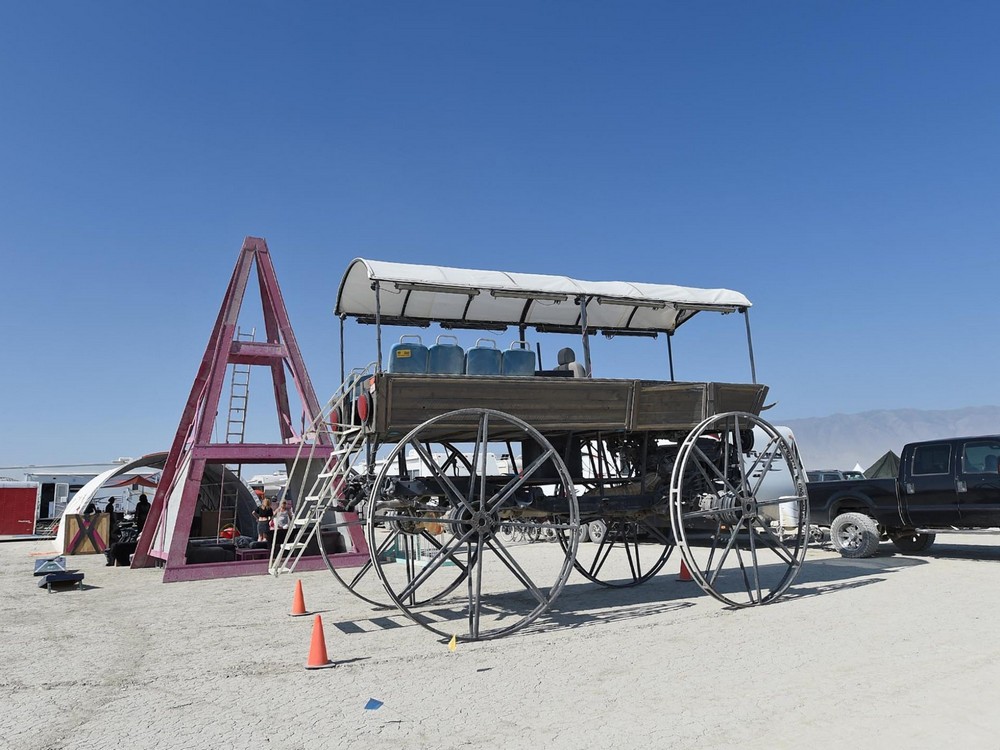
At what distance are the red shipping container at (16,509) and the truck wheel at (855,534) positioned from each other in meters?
36.7

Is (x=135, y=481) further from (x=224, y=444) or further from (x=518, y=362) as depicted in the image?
(x=518, y=362)

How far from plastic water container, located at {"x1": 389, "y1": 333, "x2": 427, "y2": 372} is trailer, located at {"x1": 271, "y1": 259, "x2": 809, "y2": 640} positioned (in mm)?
18

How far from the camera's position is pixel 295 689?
6.49 meters

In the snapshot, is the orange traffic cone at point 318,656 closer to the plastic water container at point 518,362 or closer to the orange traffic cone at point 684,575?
the plastic water container at point 518,362

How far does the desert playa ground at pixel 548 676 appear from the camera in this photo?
518 cm

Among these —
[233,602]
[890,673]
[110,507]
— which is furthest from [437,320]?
[110,507]

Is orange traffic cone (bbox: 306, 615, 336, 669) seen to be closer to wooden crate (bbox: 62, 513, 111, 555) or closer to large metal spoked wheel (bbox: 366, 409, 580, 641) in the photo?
large metal spoked wheel (bbox: 366, 409, 580, 641)

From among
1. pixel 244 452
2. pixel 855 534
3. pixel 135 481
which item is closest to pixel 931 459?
pixel 855 534

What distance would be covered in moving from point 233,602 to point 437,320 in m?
5.87

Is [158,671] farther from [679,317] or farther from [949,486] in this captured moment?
[949,486]

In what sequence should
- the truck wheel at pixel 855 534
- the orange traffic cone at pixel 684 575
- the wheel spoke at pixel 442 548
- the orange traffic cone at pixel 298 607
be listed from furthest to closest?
1. the truck wheel at pixel 855 534
2. the orange traffic cone at pixel 684 575
3. the orange traffic cone at pixel 298 607
4. the wheel spoke at pixel 442 548

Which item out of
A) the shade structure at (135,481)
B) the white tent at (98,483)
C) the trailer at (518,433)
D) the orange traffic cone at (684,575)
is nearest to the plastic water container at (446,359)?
the trailer at (518,433)

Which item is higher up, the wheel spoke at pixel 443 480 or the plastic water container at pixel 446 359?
the plastic water container at pixel 446 359

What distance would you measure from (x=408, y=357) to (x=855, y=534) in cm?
1125
